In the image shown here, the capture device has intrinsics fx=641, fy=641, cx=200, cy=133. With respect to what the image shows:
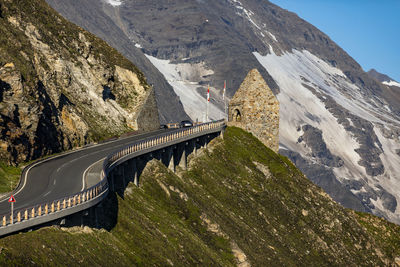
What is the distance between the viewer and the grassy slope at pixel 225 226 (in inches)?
1550

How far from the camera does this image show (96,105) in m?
90.2

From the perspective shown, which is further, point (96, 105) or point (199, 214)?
point (96, 105)

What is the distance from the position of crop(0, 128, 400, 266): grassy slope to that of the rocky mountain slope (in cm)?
1177

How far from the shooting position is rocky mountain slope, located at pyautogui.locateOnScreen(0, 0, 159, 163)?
199ft

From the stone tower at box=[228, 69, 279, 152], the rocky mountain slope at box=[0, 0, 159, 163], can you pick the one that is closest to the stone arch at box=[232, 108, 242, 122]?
the stone tower at box=[228, 69, 279, 152]

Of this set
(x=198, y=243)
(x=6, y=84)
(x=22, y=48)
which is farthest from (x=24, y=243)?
(x=22, y=48)

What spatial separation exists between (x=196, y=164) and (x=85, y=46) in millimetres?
31837

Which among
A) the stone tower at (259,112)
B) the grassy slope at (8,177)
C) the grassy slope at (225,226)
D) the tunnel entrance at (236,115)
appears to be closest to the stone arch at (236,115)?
the tunnel entrance at (236,115)

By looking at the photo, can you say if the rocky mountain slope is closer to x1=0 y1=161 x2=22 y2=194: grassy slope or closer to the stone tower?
x1=0 y1=161 x2=22 y2=194: grassy slope

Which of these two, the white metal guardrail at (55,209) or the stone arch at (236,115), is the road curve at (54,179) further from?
the stone arch at (236,115)

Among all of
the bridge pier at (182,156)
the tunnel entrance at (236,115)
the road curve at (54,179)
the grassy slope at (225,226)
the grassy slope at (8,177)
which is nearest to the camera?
the grassy slope at (225,226)

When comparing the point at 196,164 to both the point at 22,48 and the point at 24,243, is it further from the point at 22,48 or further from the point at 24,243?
the point at 24,243

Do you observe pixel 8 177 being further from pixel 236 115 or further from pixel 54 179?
pixel 236 115

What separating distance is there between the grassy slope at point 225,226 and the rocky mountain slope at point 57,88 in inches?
463
